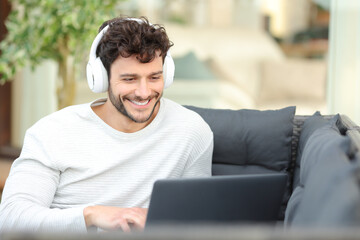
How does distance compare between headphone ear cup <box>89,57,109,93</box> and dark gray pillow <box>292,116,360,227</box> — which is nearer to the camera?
dark gray pillow <box>292,116,360,227</box>

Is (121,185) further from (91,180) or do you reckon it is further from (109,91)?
(109,91)

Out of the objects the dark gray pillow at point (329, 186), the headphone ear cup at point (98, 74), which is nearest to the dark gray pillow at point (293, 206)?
the dark gray pillow at point (329, 186)

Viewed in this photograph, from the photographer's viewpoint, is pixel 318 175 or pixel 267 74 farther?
pixel 267 74

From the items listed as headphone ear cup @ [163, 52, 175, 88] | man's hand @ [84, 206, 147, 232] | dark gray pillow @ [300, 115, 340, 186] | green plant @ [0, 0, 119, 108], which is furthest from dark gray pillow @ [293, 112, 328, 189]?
green plant @ [0, 0, 119, 108]

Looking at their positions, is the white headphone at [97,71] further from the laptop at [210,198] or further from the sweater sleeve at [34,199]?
the laptop at [210,198]

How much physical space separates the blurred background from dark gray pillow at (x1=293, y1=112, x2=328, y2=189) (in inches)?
40.8

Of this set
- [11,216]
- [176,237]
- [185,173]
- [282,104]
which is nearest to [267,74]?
[282,104]

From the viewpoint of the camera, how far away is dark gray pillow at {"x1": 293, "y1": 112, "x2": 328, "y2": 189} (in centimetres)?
169

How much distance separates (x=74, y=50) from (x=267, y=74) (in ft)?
5.59

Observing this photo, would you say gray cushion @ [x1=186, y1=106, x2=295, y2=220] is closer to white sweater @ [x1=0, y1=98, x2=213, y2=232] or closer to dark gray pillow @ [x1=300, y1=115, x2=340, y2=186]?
white sweater @ [x1=0, y1=98, x2=213, y2=232]

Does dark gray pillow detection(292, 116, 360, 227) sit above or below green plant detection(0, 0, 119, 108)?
below

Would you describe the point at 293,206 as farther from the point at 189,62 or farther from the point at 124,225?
the point at 189,62

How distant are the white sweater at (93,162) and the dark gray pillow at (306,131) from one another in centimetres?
30

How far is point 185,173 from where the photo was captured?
66.6 inches
